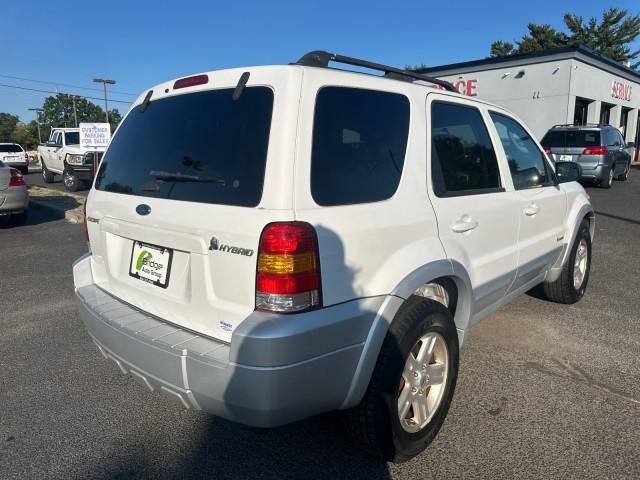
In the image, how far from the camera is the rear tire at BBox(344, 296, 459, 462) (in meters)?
2.20

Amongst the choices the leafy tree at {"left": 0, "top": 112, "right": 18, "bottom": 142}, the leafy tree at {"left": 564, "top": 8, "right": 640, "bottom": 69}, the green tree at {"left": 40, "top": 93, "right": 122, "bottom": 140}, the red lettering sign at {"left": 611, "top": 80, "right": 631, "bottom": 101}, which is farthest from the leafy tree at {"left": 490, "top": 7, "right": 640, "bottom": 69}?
the green tree at {"left": 40, "top": 93, "right": 122, "bottom": 140}

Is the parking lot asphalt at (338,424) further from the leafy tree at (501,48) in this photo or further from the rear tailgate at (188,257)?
the leafy tree at (501,48)

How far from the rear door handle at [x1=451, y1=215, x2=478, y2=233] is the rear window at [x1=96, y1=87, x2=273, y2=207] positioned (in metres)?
1.19

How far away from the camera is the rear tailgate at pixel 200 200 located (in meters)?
1.97

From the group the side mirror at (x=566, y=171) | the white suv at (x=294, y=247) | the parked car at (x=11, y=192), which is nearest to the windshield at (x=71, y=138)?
the parked car at (x=11, y=192)

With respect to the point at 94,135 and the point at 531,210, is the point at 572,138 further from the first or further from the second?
the point at 94,135

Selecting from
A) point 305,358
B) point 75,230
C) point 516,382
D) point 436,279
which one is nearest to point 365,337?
point 305,358

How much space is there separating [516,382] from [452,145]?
1625mm

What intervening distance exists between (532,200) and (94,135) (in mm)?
12036

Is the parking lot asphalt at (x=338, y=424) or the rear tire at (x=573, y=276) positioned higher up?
the rear tire at (x=573, y=276)

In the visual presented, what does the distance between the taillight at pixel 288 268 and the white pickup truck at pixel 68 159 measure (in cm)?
1225

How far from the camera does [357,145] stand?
7.28 feet

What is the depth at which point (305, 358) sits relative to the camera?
1.90m

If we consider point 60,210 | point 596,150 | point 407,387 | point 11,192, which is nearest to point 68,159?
point 60,210
